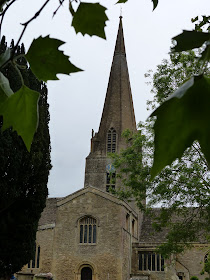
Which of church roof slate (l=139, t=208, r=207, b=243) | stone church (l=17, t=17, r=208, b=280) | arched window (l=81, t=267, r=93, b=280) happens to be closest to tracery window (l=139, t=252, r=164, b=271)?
stone church (l=17, t=17, r=208, b=280)

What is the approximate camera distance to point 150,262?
24469mm

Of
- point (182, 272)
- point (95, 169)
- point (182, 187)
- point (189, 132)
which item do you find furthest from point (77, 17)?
point (95, 169)

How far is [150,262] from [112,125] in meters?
12.7

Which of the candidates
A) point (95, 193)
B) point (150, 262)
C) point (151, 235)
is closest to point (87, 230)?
point (95, 193)

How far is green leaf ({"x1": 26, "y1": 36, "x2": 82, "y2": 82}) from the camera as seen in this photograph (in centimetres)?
58

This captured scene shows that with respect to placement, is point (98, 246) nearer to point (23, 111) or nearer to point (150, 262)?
point (150, 262)

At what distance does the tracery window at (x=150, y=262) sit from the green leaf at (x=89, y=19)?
24.9 meters

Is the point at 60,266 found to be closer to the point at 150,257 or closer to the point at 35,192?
the point at 150,257

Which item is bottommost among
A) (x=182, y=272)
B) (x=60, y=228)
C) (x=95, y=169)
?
(x=182, y=272)

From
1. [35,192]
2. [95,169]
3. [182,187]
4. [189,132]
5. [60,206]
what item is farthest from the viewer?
[95,169]

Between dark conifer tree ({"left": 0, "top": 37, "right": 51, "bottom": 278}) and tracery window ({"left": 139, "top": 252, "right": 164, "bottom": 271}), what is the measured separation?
471 inches

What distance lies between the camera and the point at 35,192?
555 inches

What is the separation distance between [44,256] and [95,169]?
9.44 m

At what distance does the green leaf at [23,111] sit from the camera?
22.3 inches
